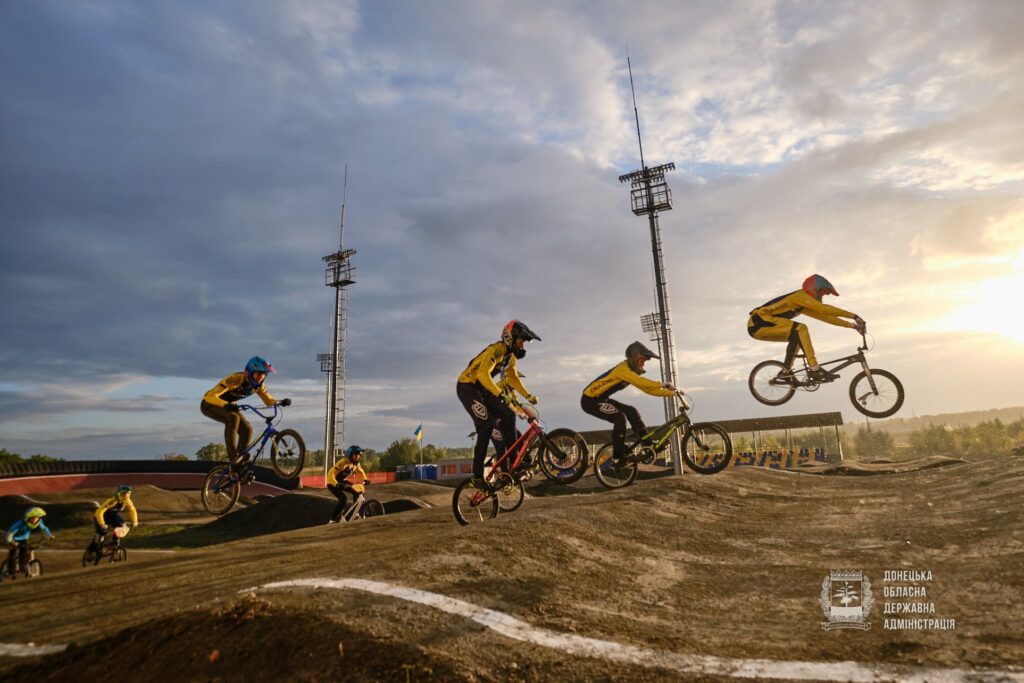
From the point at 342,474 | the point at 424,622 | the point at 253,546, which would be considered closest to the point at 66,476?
the point at 342,474

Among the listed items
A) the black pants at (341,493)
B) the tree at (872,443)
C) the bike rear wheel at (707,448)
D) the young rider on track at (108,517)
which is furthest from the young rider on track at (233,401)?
Answer: the tree at (872,443)

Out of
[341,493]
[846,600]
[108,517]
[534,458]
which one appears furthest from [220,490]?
[108,517]

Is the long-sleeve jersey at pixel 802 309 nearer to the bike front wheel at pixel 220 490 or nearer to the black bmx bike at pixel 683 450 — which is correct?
the black bmx bike at pixel 683 450

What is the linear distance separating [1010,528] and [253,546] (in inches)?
593

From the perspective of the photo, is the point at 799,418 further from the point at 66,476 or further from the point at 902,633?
the point at 66,476

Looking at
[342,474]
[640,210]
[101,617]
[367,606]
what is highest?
[640,210]

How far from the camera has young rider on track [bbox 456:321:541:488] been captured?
903cm

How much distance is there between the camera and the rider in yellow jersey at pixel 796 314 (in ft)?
32.7

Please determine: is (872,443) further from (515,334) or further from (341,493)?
(515,334)

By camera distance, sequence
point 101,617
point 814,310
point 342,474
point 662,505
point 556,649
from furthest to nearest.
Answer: point 342,474
point 662,505
point 814,310
point 101,617
point 556,649

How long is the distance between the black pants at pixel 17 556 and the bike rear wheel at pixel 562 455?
18.0 meters

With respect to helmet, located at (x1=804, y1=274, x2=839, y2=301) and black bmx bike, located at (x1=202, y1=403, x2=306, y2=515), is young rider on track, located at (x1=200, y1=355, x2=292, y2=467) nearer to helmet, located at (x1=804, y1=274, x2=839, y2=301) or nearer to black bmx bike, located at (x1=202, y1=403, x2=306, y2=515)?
black bmx bike, located at (x1=202, y1=403, x2=306, y2=515)

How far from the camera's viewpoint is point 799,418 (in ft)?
156

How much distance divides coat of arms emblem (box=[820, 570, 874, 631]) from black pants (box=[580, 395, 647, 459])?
3969mm
